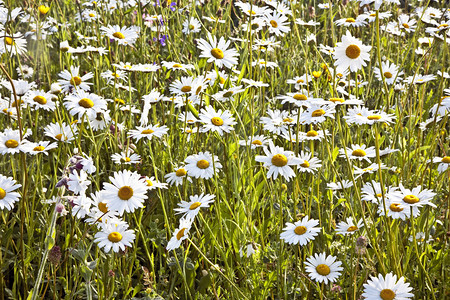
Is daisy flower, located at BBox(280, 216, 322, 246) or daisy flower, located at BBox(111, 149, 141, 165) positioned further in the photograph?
daisy flower, located at BBox(111, 149, 141, 165)

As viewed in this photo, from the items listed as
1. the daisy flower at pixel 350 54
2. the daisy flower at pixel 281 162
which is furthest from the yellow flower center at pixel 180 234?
the daisy flower at pixel 350 54

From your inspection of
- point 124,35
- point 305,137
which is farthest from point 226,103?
point 124,35

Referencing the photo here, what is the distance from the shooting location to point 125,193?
1394 millimetres

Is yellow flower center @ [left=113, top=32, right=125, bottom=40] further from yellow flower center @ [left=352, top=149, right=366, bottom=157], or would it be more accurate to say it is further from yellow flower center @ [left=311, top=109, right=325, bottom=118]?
yellow flower center @ [left=352, top=149, right=366, bottom=157]

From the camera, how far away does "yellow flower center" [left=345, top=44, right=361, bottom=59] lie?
1.44 m

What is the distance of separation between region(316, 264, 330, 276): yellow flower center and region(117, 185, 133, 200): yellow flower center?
1.99 ft

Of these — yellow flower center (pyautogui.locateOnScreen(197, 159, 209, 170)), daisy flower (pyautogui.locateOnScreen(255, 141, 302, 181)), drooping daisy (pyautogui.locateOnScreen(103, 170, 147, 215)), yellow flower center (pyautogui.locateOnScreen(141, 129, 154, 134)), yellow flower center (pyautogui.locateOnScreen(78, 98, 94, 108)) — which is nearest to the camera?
drooping daisy (pyautogui.locateOnScreen(103, 170, 147, 215))

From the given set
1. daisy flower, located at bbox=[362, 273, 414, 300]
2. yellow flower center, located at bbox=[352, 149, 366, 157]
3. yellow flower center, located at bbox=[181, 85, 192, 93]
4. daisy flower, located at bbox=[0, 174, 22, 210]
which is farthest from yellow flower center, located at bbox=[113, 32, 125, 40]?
daisy flower, located at bbox=[362, 273, 414, 300]

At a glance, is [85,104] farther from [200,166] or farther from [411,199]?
[411,199]

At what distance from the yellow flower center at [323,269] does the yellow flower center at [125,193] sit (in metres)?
0.61

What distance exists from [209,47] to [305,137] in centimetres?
55

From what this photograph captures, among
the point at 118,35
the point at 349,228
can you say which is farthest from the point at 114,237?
the point at 118,35

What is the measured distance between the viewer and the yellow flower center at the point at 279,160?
163 centimetres

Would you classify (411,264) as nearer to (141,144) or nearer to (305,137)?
(305,137)
